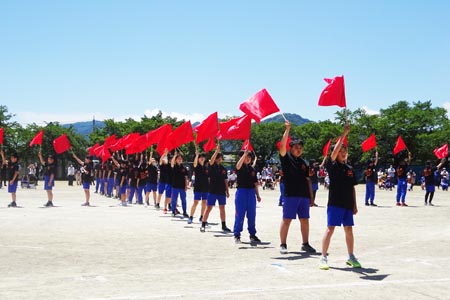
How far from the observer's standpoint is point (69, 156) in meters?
70.9

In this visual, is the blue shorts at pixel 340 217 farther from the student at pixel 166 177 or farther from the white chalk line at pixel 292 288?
the student at pixel 166 177

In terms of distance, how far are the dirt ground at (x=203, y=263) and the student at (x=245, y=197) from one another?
0.38 m

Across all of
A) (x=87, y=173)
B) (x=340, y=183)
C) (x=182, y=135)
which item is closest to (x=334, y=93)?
(x=340, y=183)

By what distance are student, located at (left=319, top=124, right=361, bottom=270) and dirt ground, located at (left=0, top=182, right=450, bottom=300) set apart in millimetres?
453

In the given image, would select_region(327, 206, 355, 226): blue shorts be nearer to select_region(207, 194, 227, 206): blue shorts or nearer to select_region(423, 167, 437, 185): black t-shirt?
select_region(207, 194, 227, 206): blue shorts

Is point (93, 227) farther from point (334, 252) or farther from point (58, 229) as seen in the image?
point (334, 252)

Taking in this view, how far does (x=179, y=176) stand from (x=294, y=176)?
6.93m

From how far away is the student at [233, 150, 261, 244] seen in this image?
11067mm

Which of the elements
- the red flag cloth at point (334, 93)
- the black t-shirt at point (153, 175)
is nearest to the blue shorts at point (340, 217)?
the red flag cloth at point (334, 93)

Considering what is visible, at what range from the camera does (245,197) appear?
11141mm

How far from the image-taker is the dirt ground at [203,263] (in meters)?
6.61

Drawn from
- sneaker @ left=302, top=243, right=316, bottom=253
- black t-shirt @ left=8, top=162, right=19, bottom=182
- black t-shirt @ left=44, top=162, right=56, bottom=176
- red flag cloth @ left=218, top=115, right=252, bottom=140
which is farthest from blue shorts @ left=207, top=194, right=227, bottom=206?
black t-shirt @ left=8, top=162, right=19, bottom=182

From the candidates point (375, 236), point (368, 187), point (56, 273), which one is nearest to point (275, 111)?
point (375, 236)

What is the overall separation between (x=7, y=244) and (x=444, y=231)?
32.5ft
